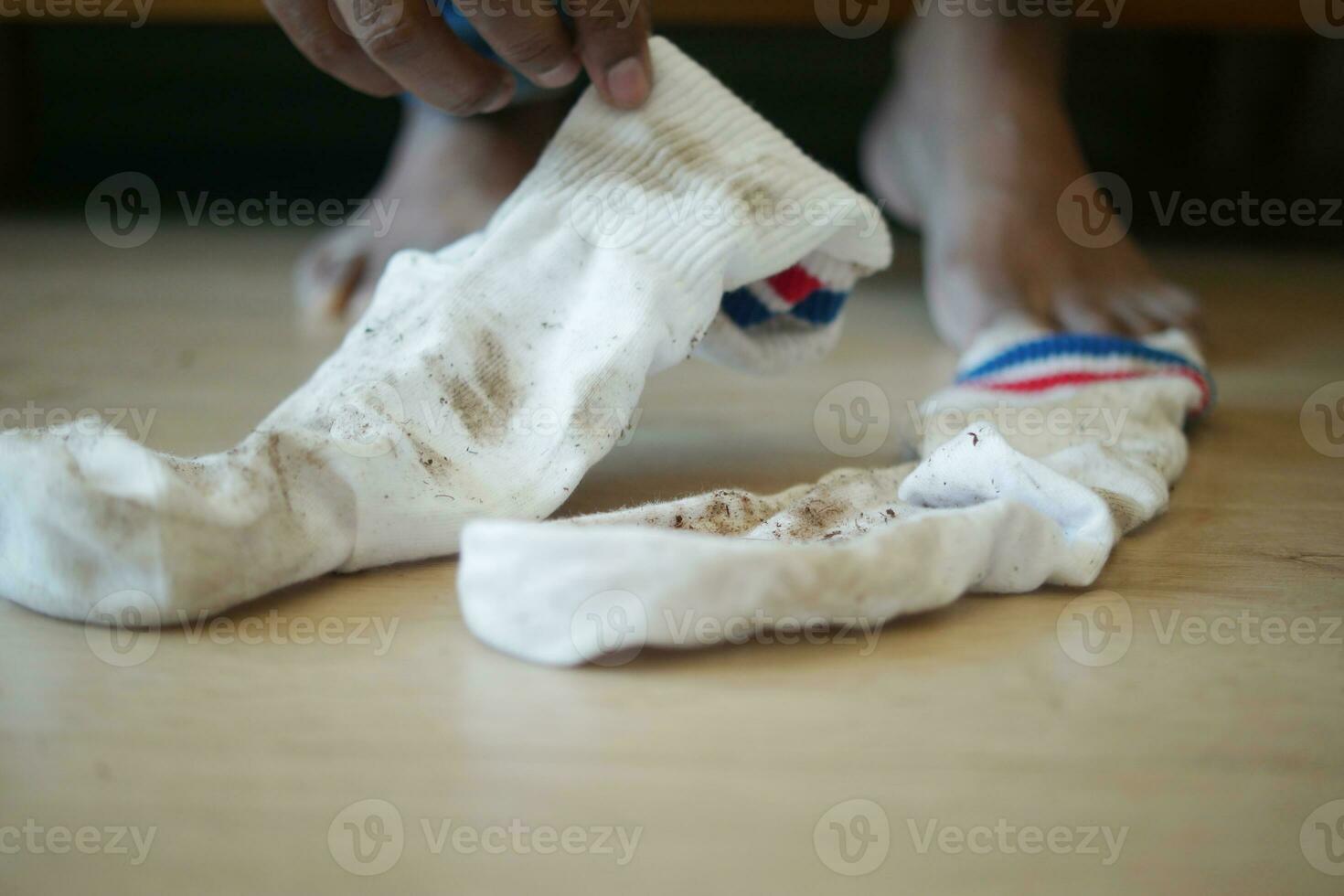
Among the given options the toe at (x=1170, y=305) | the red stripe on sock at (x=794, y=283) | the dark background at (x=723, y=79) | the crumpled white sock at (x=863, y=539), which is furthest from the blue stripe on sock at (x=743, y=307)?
the dark background at (x=723, y=79)

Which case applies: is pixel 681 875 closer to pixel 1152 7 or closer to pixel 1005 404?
pixel 1005 404

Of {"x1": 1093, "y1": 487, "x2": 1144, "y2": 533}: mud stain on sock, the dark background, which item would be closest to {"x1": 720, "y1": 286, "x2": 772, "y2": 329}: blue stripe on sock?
{"x1": 1093, "y1": 487, "x2": 1144, "y2": 533}: mud stain on sock

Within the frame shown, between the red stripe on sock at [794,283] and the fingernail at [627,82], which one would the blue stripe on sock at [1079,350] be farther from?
the fingernail at [627,82]

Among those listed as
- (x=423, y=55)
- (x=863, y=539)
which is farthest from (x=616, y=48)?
(x=863, y=539)

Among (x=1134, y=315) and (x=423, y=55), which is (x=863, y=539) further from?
(x=1134, y=315)

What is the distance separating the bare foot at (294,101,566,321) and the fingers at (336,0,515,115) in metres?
0.39

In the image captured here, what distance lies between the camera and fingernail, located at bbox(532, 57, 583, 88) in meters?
0.77

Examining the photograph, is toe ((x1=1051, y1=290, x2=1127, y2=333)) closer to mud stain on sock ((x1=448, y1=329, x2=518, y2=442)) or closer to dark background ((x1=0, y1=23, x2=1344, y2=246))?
mud stain on sock ((x1=448, y1=329, x2=518, y2=442))

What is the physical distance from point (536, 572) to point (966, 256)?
2.38 ft

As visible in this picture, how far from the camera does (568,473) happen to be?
2.11 ft

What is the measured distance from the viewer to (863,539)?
535mm

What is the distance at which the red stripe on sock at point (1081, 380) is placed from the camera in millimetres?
841

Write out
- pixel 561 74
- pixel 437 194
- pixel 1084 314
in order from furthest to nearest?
pixel 437 194 < pixel 1084 314 < pixel 561 74

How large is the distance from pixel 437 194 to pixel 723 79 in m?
1.10
